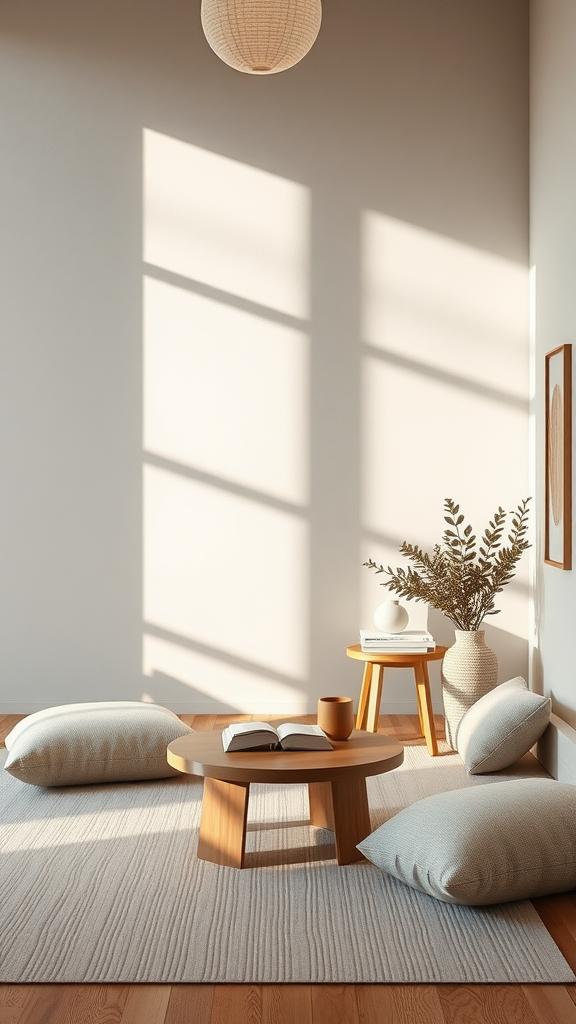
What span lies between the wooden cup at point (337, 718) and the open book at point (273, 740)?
0.23ft

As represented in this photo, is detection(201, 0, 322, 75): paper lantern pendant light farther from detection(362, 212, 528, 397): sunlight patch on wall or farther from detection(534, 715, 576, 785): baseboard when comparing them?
detection(534, 715, 576, 785): baseboard

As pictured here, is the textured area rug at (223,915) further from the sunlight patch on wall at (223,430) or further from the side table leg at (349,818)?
the sunlight patch on wall at (223,430)

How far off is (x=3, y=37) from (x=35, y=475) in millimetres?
2260

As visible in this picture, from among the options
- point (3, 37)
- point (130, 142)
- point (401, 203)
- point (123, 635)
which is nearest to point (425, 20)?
point (401, 203)

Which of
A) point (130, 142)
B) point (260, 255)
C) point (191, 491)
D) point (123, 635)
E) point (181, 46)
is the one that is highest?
point (181, 46)

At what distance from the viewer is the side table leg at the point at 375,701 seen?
15.0 ft

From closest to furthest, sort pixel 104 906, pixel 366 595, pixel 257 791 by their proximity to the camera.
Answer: pixel 104 906 < pixel 257 791 < pixel 366 595

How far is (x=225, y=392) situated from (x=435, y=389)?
3.52ft

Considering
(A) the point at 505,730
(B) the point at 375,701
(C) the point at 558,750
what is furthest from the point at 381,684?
(C) the point at 558,750

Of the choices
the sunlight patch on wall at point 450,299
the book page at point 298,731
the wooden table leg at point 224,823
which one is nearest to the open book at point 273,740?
the book page at point 298,731

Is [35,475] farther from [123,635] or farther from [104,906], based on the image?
[104,906]

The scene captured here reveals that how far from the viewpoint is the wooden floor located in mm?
2158

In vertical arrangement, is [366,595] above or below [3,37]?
below

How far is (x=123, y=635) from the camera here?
5195 mm
